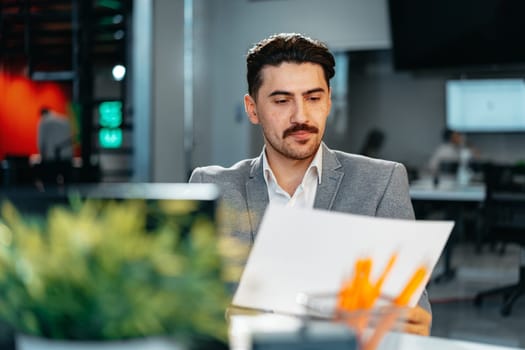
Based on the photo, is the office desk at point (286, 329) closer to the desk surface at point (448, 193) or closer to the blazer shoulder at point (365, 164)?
the blazer shoulder at point (365, 164)

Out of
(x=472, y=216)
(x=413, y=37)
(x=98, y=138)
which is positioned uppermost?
(x=413, y=37)

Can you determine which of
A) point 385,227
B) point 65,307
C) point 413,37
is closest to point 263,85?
point 385,227

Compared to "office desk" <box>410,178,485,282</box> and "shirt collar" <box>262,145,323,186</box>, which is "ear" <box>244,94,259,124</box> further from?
"office desk" <box>410,178,485,282</box>

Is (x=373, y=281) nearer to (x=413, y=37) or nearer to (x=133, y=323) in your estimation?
(x=133, y=323)

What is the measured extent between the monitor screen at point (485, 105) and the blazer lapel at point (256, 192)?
7252 millimetres

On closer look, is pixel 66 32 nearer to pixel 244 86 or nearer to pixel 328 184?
pixel 244 86

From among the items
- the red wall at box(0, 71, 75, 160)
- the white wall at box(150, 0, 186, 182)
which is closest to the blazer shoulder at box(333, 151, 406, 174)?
the white wall at box(150, 0, 186, 182)

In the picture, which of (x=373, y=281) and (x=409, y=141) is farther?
(x=409, y=141)

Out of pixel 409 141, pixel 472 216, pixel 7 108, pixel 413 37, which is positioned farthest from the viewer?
pixel 7 108

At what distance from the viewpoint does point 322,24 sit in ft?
26.9

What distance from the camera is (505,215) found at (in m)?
5.64

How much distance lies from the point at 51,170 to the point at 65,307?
22.6 feet

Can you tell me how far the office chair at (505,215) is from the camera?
5469 mm

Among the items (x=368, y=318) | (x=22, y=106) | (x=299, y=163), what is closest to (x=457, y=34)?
(x=299, y=163)
